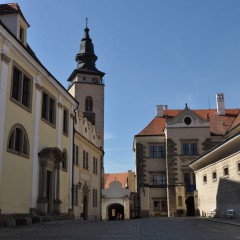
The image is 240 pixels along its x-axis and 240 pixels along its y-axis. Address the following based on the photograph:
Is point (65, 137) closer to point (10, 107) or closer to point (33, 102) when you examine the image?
point (33, 102)

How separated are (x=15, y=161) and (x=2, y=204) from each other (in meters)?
2.42

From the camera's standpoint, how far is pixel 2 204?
60.1 feet

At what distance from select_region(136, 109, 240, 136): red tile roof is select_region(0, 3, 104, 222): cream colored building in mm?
19710

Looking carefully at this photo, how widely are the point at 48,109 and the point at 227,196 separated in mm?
13744

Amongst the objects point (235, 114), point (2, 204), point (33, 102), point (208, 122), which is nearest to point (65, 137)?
point (33, 102)

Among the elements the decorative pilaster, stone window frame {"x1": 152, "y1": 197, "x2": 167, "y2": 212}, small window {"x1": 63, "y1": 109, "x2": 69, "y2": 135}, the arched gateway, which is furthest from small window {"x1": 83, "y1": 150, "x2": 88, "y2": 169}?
stone window frame {"x1": 152, "y1": 197, "x2": 167, "y2": 212}

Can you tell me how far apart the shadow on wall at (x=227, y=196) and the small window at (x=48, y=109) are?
12.7 meters

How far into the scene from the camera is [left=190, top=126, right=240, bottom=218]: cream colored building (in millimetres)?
25328

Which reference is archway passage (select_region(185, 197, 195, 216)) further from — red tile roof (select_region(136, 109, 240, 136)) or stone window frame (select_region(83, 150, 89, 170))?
stone window frame (select_region(83, 150, 89, 170))

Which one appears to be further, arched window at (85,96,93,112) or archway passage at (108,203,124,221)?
arched window at (85,96,93,112)

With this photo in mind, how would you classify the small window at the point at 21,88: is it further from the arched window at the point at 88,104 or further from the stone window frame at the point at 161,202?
the arched window at the point at 88,104

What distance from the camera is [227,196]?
27.5 meters

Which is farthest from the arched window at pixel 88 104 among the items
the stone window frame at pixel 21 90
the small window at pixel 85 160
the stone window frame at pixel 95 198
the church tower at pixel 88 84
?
the stone window frame at pixel 21 90

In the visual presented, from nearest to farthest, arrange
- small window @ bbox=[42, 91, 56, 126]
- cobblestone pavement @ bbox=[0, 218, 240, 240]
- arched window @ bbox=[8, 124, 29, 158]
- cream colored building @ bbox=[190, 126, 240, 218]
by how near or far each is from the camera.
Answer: cobblestone pavement @ bbox=[0, 218, 240, 240] < arched window @ bbox=[8, 124, 29, 158] < small window @ bbox=[42, 91, 56, 126] < cream colored building @ bbox=[190, 126, 240, 218]
